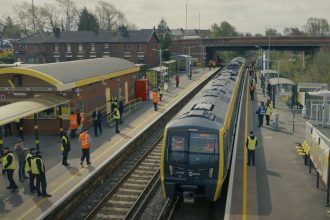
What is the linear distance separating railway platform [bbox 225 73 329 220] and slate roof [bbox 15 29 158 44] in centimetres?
4044

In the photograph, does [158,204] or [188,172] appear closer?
[188,172]

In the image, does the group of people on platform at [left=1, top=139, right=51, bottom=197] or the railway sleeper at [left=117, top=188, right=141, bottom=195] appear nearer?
the group of people on platform at [left=1, top=139, right=51, bottom=197]

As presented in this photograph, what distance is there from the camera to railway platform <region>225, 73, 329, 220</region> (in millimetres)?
11727

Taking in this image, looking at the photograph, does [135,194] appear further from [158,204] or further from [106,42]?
[106,42]

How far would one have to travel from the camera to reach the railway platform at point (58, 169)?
483 inches

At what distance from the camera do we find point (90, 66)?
26.0m

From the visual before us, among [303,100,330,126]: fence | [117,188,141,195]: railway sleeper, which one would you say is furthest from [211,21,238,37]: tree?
[117,188,141,195]: railway sleeper

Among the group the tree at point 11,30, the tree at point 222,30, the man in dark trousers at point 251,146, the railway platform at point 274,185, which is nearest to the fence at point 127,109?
the railway platform at point 274,185

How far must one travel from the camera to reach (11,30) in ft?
348

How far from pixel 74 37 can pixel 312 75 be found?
38.1 meters

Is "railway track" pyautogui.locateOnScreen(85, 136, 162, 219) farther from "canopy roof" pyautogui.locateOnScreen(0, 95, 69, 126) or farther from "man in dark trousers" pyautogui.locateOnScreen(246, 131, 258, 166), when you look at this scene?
"canopy roof" pyautogui.locateOnScreen(0, 95, 69, 126)

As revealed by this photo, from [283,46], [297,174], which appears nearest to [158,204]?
[297,174]

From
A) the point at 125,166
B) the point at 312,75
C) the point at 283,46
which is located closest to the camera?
the point at 125,166

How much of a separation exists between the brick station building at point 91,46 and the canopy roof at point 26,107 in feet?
126
